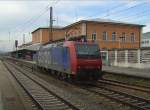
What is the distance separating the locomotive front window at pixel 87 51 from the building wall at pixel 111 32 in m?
47.9

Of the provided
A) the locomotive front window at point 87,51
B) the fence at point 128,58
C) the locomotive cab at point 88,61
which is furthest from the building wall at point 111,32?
the locomotive cab at point 88,61

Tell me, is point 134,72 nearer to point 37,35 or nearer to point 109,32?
point 109,32

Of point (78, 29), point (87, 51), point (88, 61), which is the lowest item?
point (88, 61)

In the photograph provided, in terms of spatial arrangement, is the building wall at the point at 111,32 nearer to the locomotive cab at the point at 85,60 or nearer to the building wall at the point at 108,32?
the building wall at the point at 108,32

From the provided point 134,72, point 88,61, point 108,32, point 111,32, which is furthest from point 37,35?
point 88,61

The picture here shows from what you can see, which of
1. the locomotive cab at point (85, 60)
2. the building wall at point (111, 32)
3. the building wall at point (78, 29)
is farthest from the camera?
the building wall at point (111, 32)

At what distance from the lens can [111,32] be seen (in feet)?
246

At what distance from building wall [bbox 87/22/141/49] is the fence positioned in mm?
26064

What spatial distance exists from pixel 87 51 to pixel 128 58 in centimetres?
1794

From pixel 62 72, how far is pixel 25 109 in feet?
38.4

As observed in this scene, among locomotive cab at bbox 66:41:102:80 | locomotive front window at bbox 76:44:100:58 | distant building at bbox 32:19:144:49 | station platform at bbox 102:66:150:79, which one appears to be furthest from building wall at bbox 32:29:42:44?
locomotive cab at bbox 66:41:102:80

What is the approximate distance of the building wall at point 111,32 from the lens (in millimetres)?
72500

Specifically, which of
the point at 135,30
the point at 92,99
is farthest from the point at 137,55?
the point at 135,30

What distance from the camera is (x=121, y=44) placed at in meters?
75.8
